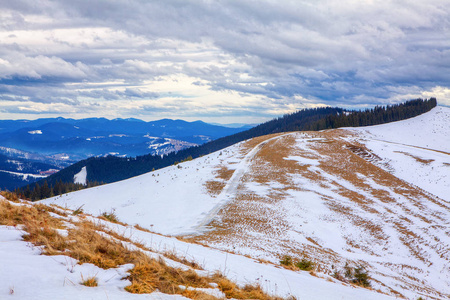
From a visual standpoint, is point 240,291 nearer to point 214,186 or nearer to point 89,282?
point 89,282

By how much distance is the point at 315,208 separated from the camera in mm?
28188

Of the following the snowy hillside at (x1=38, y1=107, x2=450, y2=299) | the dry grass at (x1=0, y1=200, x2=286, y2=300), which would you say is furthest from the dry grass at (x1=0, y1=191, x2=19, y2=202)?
the dry grass at (x1=0, y1=200, x2=286, y2=300)

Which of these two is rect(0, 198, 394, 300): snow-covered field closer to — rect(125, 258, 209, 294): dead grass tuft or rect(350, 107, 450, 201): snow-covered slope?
rect(125, 258, 209, 294): dead grass tuft

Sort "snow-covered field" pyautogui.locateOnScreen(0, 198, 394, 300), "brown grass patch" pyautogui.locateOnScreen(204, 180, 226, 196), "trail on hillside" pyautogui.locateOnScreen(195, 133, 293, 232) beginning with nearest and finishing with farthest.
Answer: "snow-covered field" pyautogui.locateOnScreen(0, 198, 394, 300) → "trail on hillside" pyautogui.locateOnScreen(195, 133, 293, 232) → "brown grass patch" pyautogui.locateOnScreen(204, 180, 226, 196)

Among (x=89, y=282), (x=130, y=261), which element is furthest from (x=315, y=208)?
(x=89, y=282)

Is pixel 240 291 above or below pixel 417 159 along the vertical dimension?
below

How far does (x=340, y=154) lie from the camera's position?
50094mm

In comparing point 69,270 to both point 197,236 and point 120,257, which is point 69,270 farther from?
point 197,236

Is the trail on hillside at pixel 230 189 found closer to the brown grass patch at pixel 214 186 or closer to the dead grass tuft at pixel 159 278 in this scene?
the brown grass patch at pixel 214 186

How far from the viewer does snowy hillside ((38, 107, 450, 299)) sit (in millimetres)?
18609

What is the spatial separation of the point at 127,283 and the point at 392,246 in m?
24.4

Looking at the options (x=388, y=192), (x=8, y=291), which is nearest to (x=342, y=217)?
(x=388, y=192)

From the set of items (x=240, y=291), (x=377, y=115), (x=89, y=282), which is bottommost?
(x=240, y=291)

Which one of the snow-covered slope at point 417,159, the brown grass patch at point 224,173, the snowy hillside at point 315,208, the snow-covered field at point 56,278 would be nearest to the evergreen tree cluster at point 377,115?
the snow-covered slope at point 417,159
